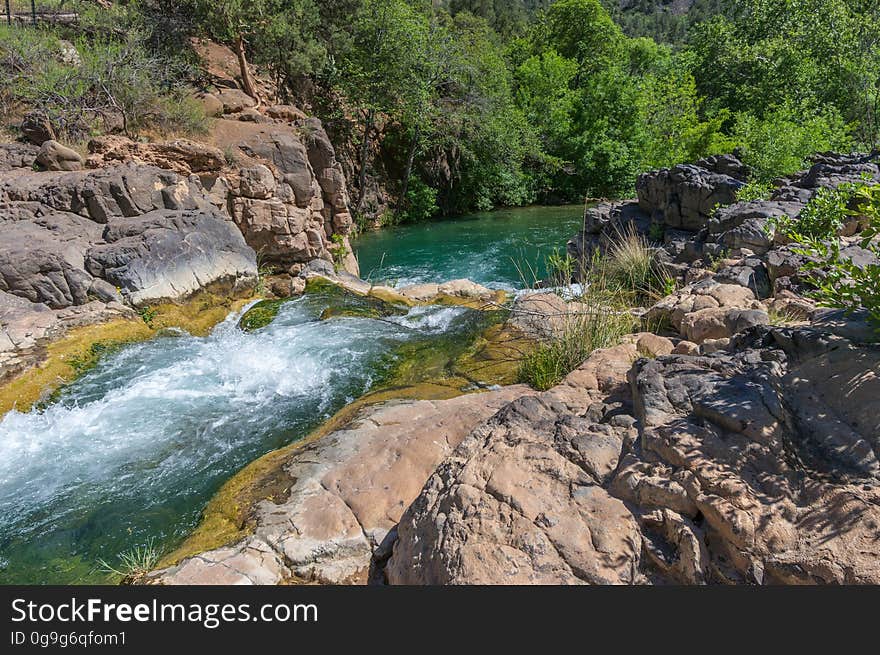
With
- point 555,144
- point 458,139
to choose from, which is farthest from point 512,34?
point 458,139

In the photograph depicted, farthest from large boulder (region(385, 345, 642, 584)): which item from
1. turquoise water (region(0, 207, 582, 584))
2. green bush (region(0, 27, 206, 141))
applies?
green bush (region(0, 27, 206, 141))

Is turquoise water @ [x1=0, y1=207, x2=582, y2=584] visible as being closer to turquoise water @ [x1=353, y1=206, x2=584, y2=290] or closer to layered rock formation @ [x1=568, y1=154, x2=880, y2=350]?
layered rock formation @ [x1=568, y1=154, x2=880, y2=350]

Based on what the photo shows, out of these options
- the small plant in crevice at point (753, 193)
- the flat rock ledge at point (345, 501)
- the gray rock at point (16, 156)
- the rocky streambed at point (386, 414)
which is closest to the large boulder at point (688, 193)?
the rocky streambed at point (386, 414)

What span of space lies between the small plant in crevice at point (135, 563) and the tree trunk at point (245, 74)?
1478 cm

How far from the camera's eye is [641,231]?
1191 centimetres

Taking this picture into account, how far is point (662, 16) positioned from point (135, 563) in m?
103

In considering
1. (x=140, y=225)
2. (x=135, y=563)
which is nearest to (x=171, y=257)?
(x=140, y=225)

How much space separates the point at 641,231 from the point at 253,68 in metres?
15.1

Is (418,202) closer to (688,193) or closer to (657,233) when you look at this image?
(657,233)

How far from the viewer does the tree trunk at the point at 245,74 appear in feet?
52.0

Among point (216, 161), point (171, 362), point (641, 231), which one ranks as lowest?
point (641, 231)

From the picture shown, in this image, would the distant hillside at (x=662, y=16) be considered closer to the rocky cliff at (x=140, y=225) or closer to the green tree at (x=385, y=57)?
the green tree at (x=385, y=57)

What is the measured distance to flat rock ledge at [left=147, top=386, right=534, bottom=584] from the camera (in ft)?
9.67

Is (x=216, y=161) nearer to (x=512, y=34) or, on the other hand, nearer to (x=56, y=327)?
(x=56, y=327)
